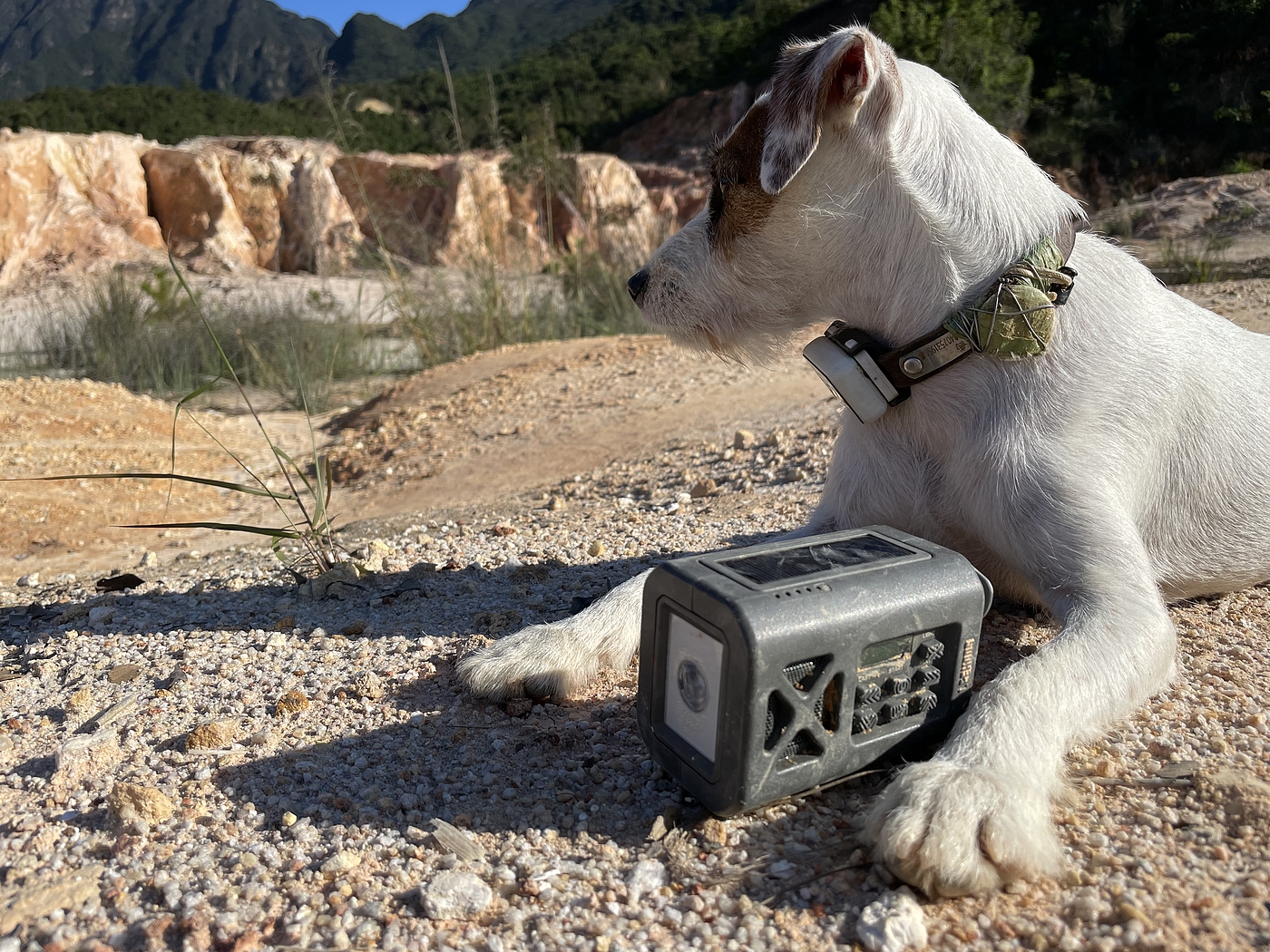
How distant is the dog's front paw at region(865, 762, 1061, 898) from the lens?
1.50 meters

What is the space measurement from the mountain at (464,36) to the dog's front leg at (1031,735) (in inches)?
1600

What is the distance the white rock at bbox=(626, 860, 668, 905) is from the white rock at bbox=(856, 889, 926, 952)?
35 cm

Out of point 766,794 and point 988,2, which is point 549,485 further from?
point 988,2

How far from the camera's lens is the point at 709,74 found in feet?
107

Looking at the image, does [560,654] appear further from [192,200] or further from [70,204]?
[192,200]

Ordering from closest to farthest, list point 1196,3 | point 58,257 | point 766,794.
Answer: point 766,794 < point 1196,3 < point 58,257

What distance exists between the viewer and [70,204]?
812 inches

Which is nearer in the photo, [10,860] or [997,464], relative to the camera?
[10,860]

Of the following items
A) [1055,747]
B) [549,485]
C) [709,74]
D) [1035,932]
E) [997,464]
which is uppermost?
[709,74]

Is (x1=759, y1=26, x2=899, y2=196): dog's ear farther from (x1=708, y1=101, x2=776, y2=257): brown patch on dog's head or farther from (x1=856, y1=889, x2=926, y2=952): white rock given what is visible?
(x1=856, y1=889, x2=926, y2=952): white rock

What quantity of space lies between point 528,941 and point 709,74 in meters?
34.7

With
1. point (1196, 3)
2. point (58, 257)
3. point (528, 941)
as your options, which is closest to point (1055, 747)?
point (528, 941)

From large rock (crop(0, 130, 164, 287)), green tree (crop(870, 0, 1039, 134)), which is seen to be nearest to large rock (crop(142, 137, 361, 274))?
large rock (crop(0, 130, 164, 287))

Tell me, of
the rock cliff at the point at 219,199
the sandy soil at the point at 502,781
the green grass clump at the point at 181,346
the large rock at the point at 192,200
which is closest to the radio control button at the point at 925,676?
the sandy soil at the point at 502,781
